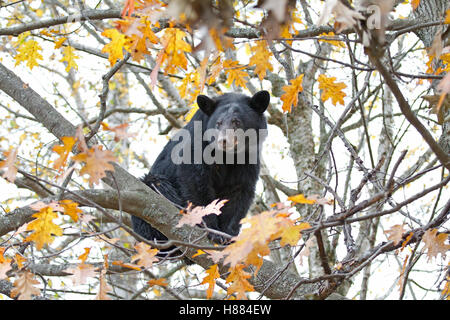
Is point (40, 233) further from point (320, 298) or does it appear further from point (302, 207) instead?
point (302, 207)

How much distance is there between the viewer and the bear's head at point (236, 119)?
231 inches

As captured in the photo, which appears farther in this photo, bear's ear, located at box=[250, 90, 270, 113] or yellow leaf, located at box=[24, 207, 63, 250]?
bear's ear, located at box=[250, 90, 270, 113]

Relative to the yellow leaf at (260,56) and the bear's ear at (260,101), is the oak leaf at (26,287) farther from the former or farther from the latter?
the bear's ear at (260,101)

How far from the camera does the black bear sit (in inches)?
236

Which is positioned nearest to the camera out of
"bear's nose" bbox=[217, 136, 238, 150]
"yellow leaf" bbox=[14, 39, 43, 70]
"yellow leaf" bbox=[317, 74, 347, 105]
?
"yellow leaf" bbox=[317, 74, 347, 105]

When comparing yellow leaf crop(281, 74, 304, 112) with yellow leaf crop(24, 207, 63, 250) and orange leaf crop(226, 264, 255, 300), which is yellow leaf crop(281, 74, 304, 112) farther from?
yellow leaf crop(24, 207, 63, 250)

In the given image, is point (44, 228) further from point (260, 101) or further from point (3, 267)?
point (260, 101)

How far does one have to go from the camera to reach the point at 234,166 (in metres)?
6.22

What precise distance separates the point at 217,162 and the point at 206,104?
2.41ft

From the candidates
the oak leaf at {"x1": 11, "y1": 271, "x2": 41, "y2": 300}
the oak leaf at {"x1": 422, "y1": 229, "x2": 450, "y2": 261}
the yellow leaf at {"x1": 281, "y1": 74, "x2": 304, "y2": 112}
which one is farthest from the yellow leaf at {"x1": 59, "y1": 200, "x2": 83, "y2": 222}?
the oak leaf at {"x1": 422, "y1": 229, "x2": 450, "y2": 261}

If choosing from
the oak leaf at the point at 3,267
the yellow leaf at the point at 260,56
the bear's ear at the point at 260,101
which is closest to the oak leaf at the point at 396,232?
the yellow leaf at the point at 260,56

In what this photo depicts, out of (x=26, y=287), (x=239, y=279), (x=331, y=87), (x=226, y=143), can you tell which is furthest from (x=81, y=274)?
(x=226, y=143)

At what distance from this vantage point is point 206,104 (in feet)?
20.4
